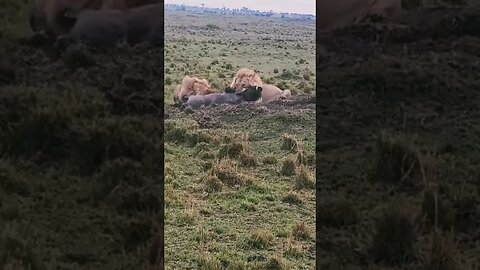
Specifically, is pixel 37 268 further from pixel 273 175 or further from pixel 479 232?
pixel 479 232

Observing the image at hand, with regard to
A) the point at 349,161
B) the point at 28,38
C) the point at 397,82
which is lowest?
the point at 349,161

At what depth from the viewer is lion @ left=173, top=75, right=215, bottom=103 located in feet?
7.04

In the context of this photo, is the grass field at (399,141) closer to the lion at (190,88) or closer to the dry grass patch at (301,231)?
the dry grass patch at (301,231)

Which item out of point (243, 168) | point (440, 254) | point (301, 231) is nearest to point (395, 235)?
point (440, 254)

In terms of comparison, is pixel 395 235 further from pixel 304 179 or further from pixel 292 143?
pixel 292 143

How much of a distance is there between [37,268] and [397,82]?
3.92 feet

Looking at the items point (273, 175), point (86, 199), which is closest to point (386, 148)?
point (273, 175)

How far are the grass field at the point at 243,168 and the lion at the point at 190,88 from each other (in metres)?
0.03

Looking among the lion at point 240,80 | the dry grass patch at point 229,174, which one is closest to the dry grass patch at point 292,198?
the dry grass patch at point 229,174

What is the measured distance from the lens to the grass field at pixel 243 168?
188cm

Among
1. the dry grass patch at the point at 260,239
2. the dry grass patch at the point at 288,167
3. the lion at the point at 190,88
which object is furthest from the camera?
the lion at the point at 190,88

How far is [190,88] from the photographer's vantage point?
7.07 feet

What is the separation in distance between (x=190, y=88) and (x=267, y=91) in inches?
11.7

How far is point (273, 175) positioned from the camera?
2000mm
